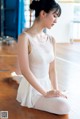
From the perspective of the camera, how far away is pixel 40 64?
240cm

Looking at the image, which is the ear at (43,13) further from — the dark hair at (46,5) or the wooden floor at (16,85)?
the wooden floor at (16,85)

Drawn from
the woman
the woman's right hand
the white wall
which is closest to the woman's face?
the woman

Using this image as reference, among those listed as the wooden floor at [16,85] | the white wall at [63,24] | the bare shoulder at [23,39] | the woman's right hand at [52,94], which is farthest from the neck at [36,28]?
the white wall at [63,24]

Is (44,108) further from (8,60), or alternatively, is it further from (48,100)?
(8,60)

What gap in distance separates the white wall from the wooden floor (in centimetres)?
195

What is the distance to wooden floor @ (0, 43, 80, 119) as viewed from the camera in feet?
7.90

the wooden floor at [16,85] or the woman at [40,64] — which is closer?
the woman at [40,64]

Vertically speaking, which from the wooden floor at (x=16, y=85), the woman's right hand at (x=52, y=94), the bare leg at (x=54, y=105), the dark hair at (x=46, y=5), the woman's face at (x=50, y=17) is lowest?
the wooden floor at (x=16, y=85)

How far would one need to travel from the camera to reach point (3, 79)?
11.6 ft

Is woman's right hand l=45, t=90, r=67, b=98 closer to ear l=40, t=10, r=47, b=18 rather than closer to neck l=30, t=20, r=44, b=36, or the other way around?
neck l=30, t=20, r=44, b=36

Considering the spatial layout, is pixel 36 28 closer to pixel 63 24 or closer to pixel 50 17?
pixel 50 17

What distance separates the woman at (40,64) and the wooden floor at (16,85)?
86mm

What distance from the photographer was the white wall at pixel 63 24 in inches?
292

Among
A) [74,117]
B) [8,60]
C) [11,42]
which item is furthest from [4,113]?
[11,42]
